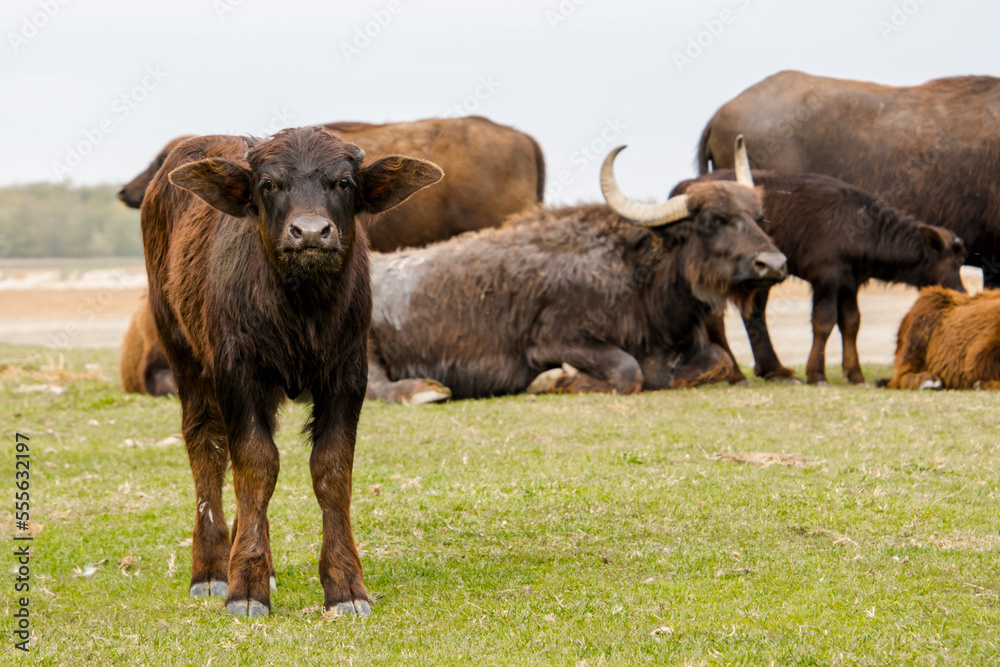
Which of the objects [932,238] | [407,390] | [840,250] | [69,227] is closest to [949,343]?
[840,250]

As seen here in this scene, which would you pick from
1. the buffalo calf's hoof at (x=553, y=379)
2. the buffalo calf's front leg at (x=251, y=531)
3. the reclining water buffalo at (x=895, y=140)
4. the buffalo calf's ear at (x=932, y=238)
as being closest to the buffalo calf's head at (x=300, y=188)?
the buffalo calf's front leg at (x=251, y=531)

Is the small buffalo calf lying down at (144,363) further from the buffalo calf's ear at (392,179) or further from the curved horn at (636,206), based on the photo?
the buffalo calf's ear at (392,179)

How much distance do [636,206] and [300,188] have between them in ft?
27.4

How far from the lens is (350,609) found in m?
4.66

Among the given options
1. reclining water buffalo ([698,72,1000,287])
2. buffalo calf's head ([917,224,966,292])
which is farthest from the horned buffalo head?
reclining water buffalo ([698,72,1000,287])

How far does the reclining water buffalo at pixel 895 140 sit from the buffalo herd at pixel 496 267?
0.03m

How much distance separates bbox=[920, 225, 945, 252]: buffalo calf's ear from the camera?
12578mm

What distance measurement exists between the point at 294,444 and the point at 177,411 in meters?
2.44

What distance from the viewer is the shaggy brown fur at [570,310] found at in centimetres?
1187

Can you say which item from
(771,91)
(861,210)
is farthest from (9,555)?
(771,91)

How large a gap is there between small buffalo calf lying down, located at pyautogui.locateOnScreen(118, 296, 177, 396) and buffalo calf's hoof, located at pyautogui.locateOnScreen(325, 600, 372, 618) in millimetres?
8069

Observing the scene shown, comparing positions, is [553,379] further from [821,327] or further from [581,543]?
[581,543]

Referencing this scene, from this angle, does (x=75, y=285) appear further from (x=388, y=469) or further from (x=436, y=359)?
(x=388, y=469)

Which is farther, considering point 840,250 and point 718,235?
point 840,250
